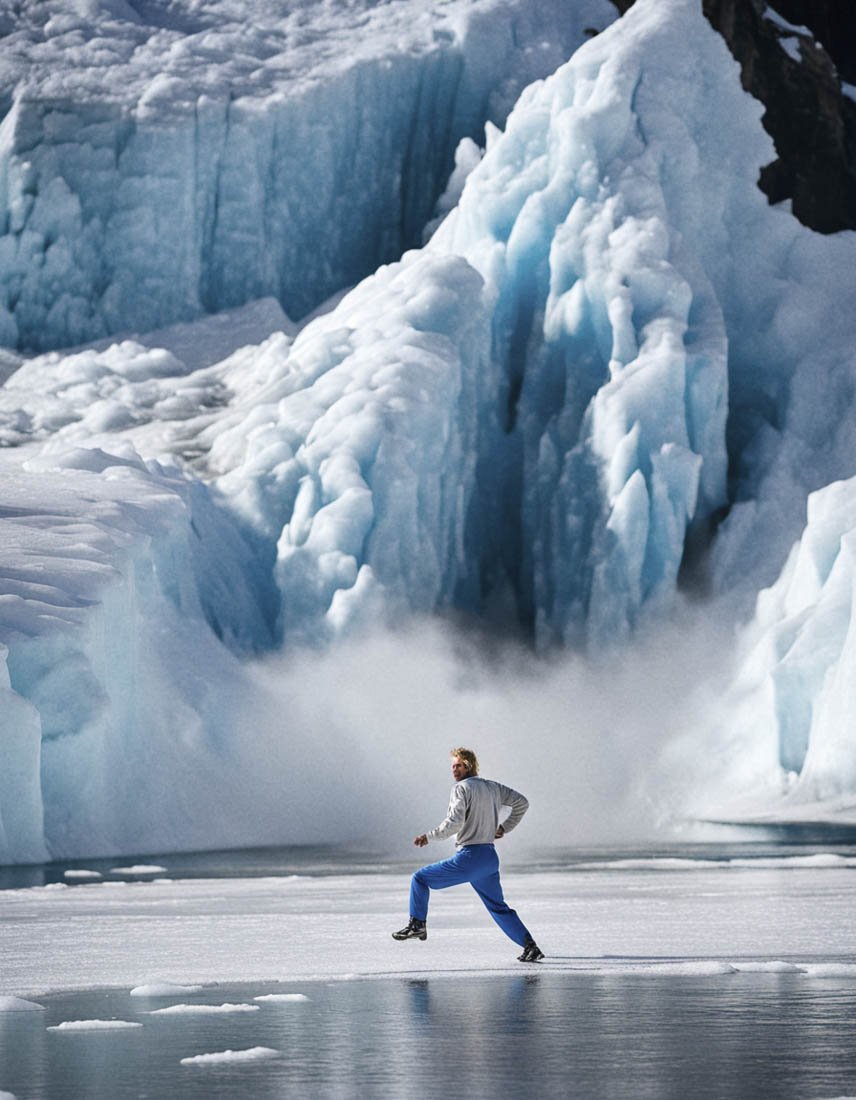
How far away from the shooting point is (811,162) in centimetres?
4750

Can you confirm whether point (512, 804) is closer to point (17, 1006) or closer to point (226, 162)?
point (17, 1006)

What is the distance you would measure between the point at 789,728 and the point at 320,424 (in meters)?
9.63

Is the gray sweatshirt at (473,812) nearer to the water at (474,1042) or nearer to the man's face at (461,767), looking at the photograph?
the man's face at (461,767)

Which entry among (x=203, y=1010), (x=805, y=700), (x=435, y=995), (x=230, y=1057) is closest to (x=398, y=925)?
(x=435, y=995)

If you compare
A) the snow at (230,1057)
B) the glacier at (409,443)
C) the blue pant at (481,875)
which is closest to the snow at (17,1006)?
the snow at (230,1057)

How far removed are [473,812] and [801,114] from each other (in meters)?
40.4

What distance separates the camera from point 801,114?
1876 inches

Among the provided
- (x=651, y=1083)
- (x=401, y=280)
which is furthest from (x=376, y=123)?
(x=651, y=1083)

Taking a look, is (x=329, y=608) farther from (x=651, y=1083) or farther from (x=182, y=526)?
(x=651, y=1083)

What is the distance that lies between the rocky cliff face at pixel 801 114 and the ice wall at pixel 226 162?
4846mm

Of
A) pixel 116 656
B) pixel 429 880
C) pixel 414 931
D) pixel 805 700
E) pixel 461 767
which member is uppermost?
pixel 116 656

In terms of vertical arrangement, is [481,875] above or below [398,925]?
above

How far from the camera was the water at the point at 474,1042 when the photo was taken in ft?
20.6

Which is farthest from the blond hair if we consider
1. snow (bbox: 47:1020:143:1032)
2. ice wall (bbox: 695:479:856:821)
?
ice wall (bbox: 695:479:856:821)
